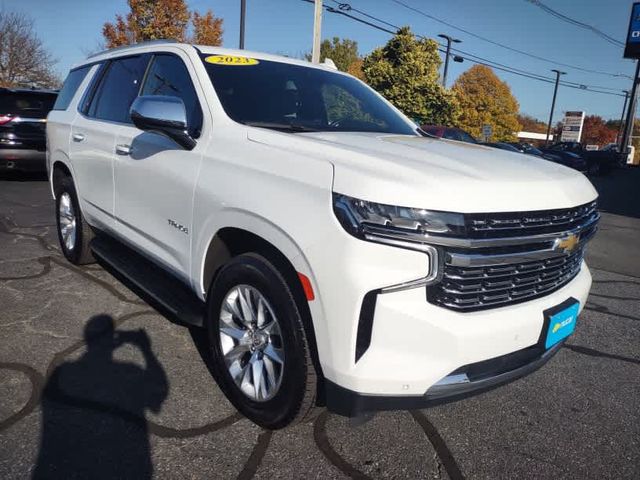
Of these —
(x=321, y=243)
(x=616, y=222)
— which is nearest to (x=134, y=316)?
(x=321, y=243)

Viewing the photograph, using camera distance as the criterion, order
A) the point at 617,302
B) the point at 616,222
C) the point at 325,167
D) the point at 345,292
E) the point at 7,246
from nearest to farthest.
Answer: the point at 345,292 < the point at 325,167 < the point at 617,302 < the point at 7,246 < the point at 616,222

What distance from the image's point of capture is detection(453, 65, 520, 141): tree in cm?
4634

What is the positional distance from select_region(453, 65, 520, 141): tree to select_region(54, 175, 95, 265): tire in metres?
43.6

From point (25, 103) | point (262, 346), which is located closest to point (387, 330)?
point (262, 346)

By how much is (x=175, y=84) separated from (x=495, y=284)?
7.41ft

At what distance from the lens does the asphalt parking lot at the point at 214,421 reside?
7.06ft

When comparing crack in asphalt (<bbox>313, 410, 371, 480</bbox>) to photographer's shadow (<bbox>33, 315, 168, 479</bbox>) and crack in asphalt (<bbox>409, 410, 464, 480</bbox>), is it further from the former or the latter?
photographer's shadow (<bbox>33, 315, 168, 479</bbox>)

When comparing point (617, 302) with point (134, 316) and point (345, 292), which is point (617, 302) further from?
point (134, 316)

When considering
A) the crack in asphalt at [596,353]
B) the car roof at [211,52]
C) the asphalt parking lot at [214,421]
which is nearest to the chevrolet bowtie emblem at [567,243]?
the asphalt parking lot at [214,421]

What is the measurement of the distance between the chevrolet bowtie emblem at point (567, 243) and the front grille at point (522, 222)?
0.04m

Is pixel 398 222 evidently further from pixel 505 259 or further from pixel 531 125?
pixel 531 125

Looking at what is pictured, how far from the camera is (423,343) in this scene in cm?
185

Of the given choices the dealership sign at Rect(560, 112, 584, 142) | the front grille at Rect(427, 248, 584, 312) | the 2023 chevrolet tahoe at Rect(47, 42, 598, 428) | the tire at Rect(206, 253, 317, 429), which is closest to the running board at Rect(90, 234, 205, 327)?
the 2023 chevrolet tahoe at Rect(47, 42, 598, 428)

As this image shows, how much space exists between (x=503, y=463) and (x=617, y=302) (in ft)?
10.5
